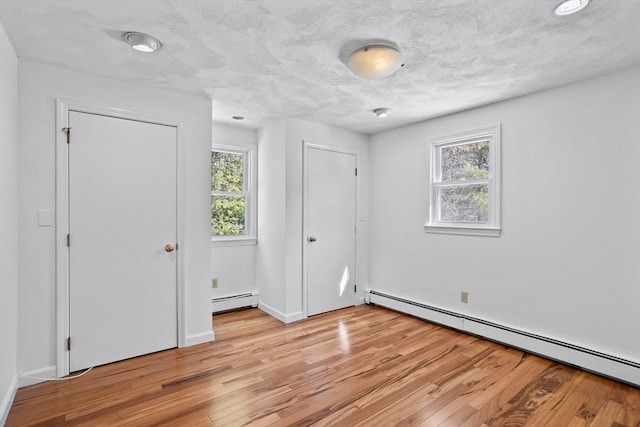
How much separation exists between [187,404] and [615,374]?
308cm

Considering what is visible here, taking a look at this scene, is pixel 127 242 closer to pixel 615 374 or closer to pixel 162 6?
pixel 162 6

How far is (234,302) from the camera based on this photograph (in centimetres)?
417

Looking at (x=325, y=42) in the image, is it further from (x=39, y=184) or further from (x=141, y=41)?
(x=39, y=184)

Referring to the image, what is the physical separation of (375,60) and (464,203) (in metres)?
2.11

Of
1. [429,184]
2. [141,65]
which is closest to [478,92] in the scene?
[429,184]

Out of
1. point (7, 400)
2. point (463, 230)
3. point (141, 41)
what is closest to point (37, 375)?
point (7, 400)

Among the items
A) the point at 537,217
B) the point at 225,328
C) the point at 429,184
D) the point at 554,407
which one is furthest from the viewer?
the point at 429,184

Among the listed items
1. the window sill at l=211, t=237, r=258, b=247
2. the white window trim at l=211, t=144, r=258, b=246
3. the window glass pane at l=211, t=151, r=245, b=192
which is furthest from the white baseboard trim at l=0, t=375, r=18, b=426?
the window glass pane at l=211, t=151, r=245, b=192

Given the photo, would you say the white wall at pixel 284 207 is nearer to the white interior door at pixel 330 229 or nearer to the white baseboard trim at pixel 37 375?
the white interior door at pixel 330 229

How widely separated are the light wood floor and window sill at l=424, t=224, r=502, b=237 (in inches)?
41.5

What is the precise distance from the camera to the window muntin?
4.14 metres

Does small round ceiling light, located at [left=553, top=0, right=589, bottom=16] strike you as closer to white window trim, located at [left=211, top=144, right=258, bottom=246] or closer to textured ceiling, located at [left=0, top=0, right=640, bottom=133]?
textured ceiling, located at [left=0, top=0, right=640, bottom=133]

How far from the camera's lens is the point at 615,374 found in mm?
2490

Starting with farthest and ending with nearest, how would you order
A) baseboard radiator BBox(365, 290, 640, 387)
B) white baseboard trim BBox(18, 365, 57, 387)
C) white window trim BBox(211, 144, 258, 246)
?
white window trim BBox(211, 144, 258, 246), baseboard radiator BBox(365, 290, 640, 387), white baseboard trim BBox(18, 365, 57, 387)
